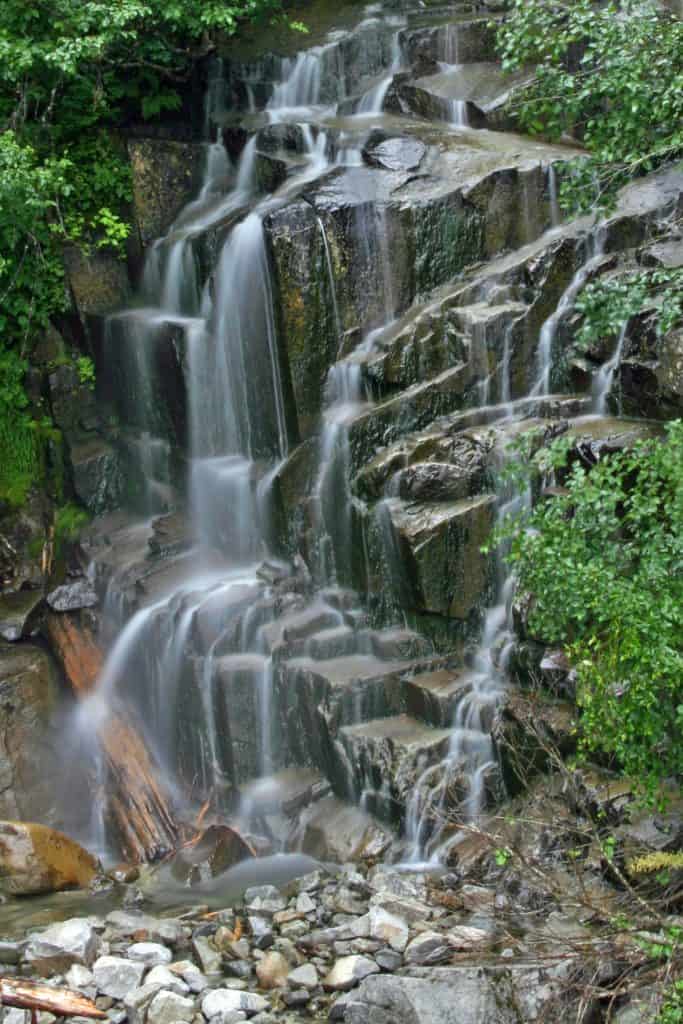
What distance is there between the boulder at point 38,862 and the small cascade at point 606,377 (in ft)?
20.5

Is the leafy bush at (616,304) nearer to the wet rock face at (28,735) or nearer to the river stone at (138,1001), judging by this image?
the river stone at (138,1001)

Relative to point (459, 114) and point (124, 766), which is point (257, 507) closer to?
point (124, 766)

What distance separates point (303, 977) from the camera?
27.1 feet

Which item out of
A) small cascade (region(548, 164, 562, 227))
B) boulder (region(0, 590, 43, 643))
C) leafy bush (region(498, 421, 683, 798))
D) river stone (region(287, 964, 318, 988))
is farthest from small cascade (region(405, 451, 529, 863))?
boulder (region(0, 590, 43, 643))

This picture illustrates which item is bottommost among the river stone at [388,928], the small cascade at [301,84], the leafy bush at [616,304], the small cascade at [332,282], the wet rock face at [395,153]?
the river stone at [388,928]

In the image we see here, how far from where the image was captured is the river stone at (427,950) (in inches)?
318

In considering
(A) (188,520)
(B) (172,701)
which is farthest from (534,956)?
(A) (188,520)

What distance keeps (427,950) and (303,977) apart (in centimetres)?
86

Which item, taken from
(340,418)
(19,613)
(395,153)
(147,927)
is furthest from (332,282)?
(147,927)

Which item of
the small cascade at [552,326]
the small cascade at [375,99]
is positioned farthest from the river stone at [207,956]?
the small cascade at [375,99]

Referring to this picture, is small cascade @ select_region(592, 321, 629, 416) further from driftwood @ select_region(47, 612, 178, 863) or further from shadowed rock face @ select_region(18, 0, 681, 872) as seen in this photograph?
driftwood @ select_region(47, 612, 178, 863)

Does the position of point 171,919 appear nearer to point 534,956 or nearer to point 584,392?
point 534,956

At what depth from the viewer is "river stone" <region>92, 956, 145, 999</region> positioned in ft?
26.9

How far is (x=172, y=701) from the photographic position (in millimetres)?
12289
